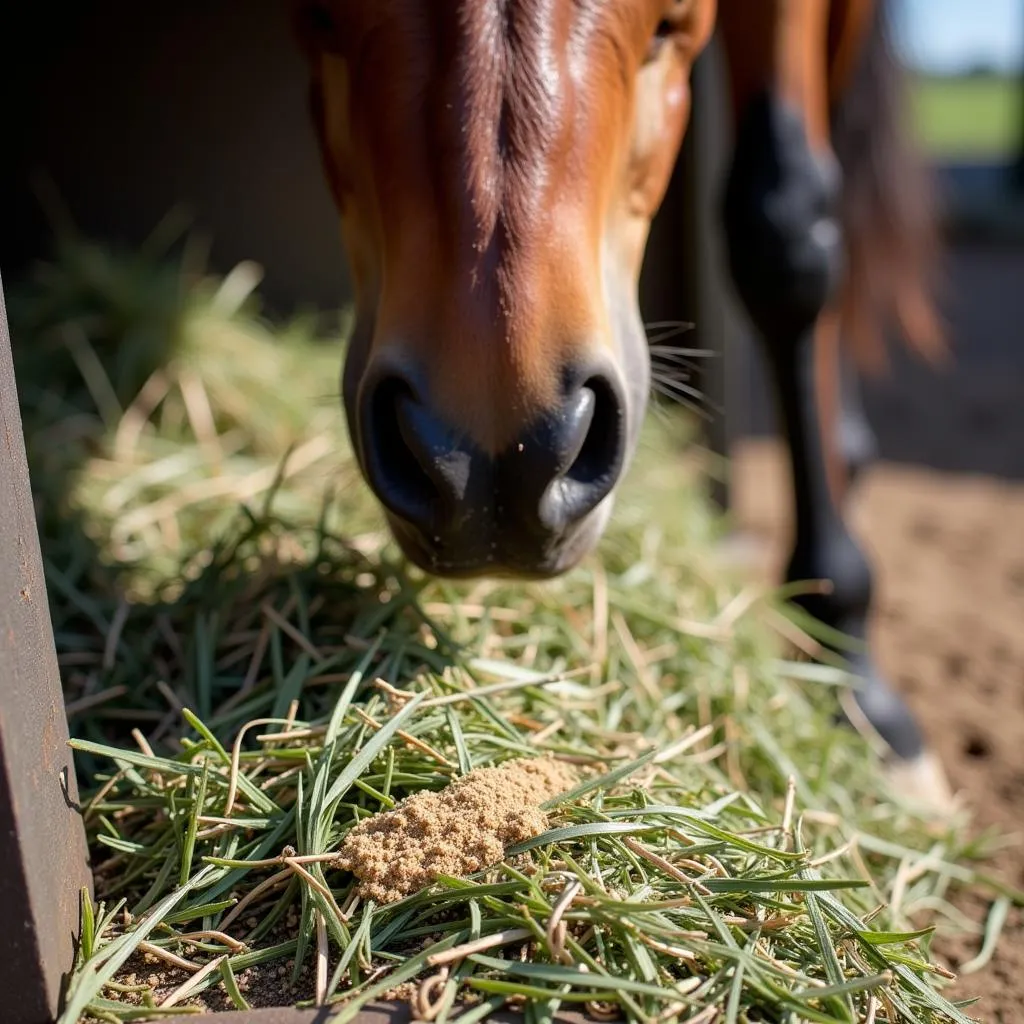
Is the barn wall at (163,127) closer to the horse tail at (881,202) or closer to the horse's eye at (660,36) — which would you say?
the horse tail at (881,202)

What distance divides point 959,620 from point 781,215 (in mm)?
1133

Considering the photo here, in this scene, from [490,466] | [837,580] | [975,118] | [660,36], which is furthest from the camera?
[975,118]

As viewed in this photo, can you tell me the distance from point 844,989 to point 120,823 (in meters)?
0.70

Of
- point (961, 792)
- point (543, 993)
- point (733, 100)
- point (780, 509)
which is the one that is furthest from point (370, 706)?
point (780, 509)

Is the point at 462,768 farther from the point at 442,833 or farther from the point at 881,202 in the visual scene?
the point at 881,202

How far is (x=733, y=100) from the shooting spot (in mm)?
1954

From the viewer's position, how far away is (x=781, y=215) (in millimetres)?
1857

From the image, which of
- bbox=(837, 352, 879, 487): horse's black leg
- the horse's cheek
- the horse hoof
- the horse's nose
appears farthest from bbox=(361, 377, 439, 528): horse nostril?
bbox=(837, 352, 879, 487): horse's black leg

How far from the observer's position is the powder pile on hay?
3.23 ft

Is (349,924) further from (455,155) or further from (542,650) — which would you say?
(455,155)

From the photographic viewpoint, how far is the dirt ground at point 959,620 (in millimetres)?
1581

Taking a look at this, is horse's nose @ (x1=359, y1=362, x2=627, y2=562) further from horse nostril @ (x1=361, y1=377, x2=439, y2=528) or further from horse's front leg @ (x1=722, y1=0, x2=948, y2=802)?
horse's front leg @ (x1=722, y1=0, x2=948, y2=802)

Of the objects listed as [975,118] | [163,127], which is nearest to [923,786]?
[163,127]

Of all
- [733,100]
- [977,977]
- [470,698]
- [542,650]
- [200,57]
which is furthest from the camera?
[200,57]
